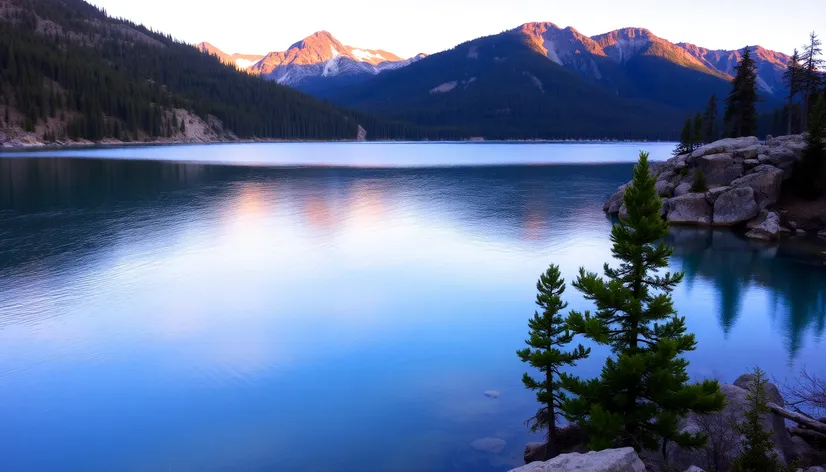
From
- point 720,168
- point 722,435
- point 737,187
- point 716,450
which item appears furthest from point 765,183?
point 716,450

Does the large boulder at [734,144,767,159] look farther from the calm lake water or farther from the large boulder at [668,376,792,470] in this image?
the large boulder at [668,376,792,470]

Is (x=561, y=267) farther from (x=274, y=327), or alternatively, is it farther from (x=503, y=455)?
(x=503, y=455)

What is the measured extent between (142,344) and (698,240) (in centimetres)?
4227

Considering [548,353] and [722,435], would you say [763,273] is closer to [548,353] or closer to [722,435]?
[722,435]

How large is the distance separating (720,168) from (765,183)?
437 cm

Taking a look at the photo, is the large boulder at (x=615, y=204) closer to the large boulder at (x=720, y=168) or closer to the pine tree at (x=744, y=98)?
the large boulder at (x=720, y=168)

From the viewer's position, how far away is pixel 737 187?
163 feet

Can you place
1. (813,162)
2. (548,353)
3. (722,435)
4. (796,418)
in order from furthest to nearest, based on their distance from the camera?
(813,162) < (548,353) < (796,418) < (722,435)

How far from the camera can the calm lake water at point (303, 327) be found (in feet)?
52.5

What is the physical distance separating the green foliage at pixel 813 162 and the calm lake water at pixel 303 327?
9813mm

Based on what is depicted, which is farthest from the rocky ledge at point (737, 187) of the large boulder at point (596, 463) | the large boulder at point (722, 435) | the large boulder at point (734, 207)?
the large boulder at point (596, 463)

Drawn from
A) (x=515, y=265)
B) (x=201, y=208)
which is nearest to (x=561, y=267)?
(x=515, y=265)

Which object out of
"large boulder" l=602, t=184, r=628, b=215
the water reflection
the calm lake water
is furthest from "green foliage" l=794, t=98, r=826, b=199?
"large boulder" l=602, t=184, r=628, b=215

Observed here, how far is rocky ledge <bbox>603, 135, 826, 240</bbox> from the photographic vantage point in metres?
48.6
